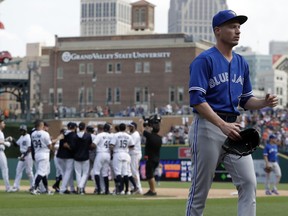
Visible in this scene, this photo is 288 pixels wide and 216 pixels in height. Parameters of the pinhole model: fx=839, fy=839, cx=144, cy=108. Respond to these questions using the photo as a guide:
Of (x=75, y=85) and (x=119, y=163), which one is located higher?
(x=75, y=85)

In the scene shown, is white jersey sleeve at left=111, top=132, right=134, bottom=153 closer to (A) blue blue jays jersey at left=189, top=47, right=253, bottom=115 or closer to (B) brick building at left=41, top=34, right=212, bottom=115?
(A) blue blue jays jersey at left=189, top=47, right=253, bottom=115

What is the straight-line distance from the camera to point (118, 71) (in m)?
97.9

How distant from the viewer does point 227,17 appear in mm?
8539

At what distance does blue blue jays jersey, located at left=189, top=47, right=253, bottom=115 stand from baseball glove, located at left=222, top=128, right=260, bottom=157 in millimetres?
417

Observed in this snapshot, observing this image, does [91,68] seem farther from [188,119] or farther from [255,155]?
[255,155]

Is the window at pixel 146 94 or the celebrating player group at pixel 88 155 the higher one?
the window at pixel 146 94

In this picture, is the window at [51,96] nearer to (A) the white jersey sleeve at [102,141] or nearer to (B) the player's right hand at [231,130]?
(A) the white jersey sleeve at [102,141]

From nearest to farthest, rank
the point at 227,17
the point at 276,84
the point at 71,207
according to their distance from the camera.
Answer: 1. the point at 227,17
2. the point at 71,207
3. the point at 276,84

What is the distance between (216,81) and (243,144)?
0.73 metres

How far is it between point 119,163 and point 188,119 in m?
54.1

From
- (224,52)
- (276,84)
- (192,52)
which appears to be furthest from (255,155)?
(276,84)

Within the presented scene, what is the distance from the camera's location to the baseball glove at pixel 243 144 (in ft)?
27.1

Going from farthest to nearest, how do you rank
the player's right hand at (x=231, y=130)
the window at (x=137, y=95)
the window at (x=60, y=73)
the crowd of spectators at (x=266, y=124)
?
the window at (x=60, y=73), the window at (x=137, y=95), the crowd of spectators at (x=266, y=124), the player's right hand at (x=231, y=130)

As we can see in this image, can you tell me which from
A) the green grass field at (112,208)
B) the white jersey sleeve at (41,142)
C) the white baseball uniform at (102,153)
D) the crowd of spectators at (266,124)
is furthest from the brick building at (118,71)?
the green grass field at (112,208)
